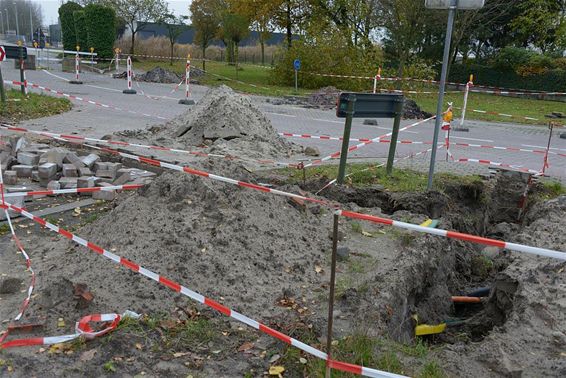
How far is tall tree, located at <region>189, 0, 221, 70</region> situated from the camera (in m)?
37.2

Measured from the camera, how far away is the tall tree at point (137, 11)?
41.4 m

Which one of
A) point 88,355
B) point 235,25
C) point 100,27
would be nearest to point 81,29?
point 100,27

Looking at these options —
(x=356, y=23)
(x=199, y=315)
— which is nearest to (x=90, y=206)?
(x=199, y=315)

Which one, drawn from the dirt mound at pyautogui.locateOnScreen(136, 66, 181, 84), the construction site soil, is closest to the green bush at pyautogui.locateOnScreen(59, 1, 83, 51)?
the dirt mound at pyautogui.locateOnScreen(136, 66, 181, 84)

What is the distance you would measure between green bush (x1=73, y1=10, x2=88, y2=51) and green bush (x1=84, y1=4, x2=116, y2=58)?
1.82 feet

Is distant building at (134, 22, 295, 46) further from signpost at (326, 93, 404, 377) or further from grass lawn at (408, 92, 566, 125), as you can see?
signpost at (326, 93, 404, 377)

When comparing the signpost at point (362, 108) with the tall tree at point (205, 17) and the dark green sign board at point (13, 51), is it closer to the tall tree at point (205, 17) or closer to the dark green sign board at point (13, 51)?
the dark green sign board at point (13, 51)

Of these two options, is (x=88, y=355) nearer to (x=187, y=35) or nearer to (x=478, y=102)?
(x=478, y=102)

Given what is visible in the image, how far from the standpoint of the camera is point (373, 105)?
8102 millimetres

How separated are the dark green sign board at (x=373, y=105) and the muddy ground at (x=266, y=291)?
5.90 ft

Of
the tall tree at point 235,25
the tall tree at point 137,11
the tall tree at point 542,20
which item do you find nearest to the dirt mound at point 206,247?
the tall tree at point 235,25

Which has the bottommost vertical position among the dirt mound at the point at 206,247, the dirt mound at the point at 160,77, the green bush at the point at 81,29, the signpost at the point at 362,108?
the dirt mound at the point at 206,247

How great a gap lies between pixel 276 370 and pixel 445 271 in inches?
122

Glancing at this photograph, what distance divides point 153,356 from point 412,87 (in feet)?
79.7
